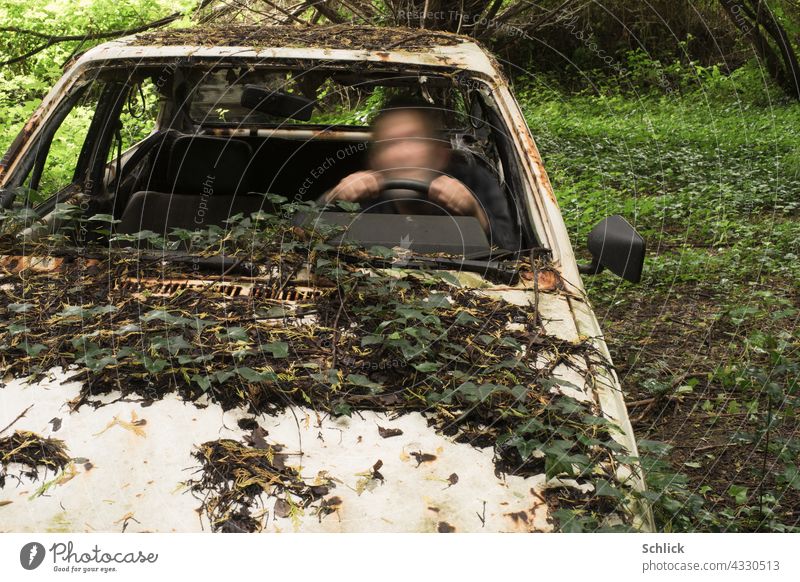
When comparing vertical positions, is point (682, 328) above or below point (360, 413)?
below

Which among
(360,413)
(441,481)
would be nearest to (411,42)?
(360,413)

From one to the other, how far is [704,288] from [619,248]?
365cm

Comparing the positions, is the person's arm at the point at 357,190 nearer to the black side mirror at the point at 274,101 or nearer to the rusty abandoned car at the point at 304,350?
the rusty abandoned car at the point at 304,350

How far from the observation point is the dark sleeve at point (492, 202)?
3289 mm

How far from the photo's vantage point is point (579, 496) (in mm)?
1932

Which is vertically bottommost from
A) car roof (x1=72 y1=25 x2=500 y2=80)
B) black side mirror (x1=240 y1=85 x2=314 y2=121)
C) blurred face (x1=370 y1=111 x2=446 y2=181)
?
blurred face (x1=370 y1=111 x2=446 y2=181)

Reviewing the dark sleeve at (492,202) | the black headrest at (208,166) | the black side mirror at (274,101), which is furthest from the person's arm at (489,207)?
the black headrest at (208,166)

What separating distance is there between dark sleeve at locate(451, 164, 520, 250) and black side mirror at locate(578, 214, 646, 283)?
32 centimetres

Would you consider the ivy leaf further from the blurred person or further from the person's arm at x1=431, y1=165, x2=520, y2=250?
the person's arm at x1=431, y1=165, x2=520, y2=250

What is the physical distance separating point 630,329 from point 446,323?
3314 millimetres

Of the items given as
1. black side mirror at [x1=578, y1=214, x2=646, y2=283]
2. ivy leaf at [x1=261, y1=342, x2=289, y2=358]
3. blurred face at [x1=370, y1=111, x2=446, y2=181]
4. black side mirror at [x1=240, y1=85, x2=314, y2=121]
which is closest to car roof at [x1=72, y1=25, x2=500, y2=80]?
black side mirror at [x1=240, y1=85, x2=314, y2=121]

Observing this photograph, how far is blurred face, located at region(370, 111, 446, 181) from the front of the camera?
367 centimetres

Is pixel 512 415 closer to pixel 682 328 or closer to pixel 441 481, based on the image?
pixel 441 481

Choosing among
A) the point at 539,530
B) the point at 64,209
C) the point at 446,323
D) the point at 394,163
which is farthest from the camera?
the point at 394,163
